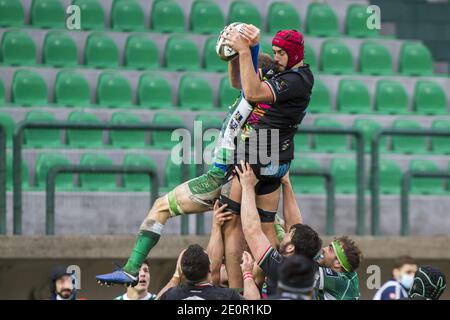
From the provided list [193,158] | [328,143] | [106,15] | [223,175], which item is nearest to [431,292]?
[223,175]

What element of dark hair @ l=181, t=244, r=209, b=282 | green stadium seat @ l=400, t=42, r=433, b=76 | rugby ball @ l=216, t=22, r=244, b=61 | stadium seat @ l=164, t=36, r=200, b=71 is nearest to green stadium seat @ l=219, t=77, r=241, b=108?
stadium seat @ l=164, t=36, r=200, b=71

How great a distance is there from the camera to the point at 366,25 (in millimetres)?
16922

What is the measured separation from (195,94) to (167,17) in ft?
4.87

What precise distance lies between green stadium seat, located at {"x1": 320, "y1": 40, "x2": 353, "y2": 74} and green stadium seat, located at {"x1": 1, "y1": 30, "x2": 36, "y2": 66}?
347 centimetres

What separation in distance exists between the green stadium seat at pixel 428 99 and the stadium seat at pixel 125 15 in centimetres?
344

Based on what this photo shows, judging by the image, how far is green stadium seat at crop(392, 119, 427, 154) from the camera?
1527 cm

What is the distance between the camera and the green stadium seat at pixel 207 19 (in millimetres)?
16078

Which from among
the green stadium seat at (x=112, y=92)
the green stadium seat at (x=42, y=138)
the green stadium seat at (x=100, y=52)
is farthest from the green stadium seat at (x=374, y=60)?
the green stadium seat at (x=42, y=138)

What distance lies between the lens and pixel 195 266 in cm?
752

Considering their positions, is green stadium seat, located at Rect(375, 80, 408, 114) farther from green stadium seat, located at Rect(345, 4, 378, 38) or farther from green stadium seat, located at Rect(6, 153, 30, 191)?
green stadium seat, located at Rect(6, 153, 30, 191)

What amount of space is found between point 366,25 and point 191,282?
9.86m

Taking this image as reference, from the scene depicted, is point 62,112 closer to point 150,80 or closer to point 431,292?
point 150,80

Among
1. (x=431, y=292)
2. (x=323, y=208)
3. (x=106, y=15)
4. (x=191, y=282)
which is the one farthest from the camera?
(x=106, y=15)

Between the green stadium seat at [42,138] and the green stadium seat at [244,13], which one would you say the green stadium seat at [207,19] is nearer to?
the green stadium seat at [244,13]
